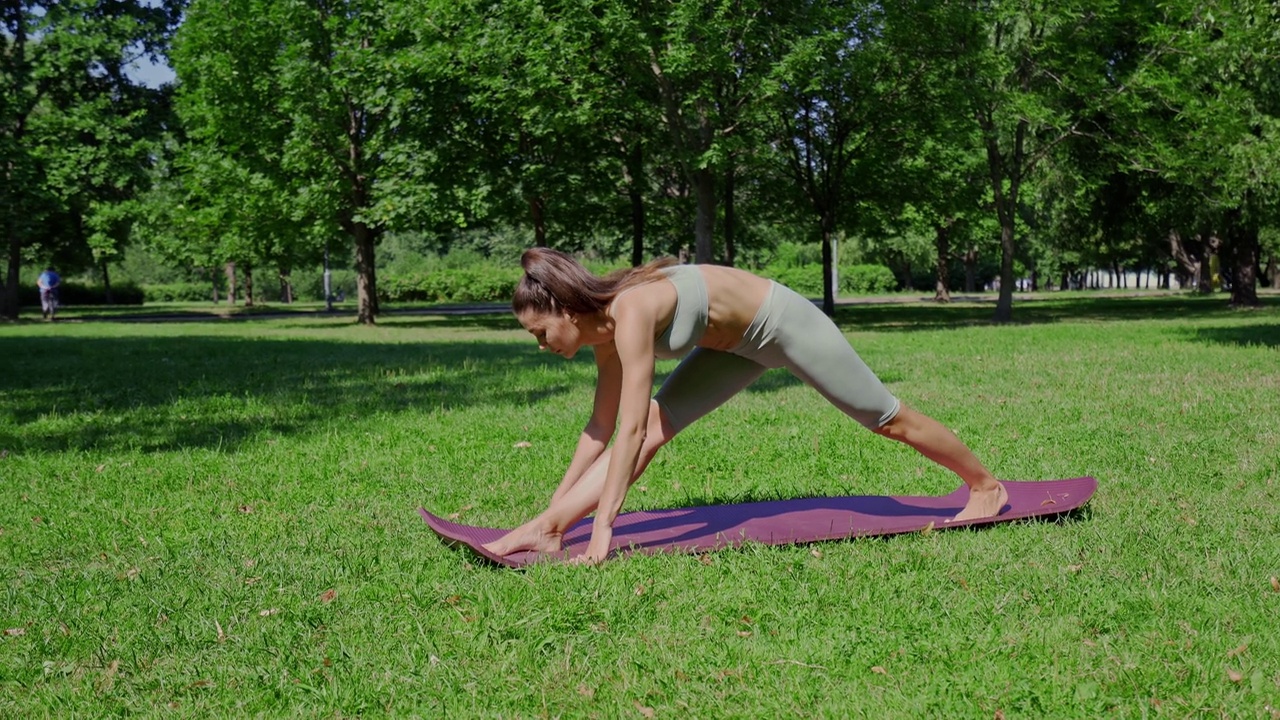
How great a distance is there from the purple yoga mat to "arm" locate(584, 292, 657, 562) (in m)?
0.56

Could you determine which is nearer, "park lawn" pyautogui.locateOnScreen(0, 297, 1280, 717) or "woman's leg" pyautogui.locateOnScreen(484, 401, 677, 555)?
"park lawn" pyautogui.locateOnScreen(0, 297, 1280, 717)

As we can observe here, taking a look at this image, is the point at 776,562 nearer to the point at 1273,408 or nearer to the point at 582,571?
the point at 582,571

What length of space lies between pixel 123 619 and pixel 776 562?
2.62 metres

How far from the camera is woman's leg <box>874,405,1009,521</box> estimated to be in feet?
16.1

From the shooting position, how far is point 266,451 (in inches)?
311

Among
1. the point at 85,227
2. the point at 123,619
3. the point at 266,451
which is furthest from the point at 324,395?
the point at 85,227

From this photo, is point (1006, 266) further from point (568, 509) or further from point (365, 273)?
point (568, 509)

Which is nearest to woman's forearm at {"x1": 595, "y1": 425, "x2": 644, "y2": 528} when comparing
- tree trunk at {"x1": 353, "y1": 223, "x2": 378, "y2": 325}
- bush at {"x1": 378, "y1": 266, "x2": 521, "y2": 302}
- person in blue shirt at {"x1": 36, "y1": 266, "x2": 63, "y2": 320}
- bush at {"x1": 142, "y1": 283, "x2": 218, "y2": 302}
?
tree trunk at {"x1": 353, "y1": 223, "x2": 378, "y2": 325}

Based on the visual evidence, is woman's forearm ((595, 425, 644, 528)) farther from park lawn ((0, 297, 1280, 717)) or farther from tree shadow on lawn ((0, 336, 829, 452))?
tree shadow on lawn ((0, 336, 829, 452))

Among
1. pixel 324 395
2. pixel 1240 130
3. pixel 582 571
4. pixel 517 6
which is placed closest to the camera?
pixel 582 571

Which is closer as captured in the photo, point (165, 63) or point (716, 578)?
point (716, 578)

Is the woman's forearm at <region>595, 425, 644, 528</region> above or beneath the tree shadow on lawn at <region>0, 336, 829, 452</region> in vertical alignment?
above

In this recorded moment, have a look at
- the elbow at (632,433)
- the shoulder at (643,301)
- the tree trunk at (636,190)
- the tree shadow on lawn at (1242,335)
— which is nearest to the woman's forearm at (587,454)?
the elbow at (632,433)

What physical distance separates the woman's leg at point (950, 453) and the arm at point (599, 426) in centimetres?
121
